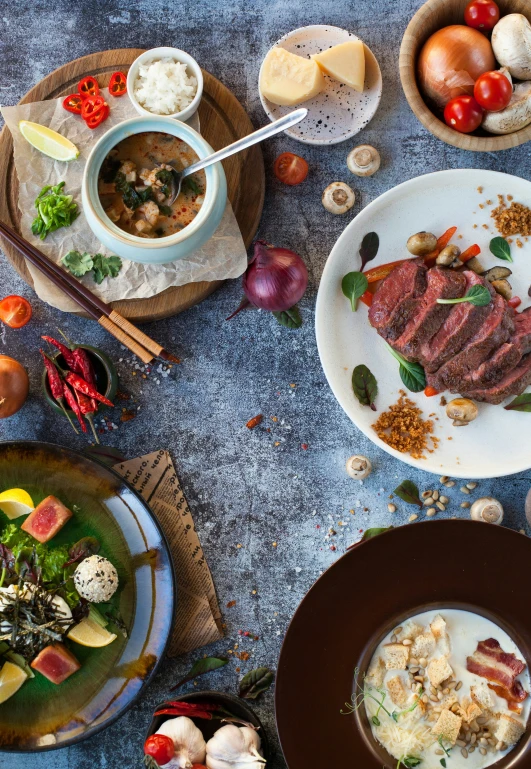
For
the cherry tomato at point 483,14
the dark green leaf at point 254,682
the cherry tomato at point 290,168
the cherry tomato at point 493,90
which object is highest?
the cherry tomato at point 483,14

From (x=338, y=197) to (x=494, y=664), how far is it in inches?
65.9

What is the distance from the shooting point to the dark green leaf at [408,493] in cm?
245

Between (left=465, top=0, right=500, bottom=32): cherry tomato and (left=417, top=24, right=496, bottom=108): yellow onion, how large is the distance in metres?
0.03

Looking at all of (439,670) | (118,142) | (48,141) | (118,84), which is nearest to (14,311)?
(48,141)

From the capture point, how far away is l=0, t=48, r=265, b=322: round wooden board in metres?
2.29

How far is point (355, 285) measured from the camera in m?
2.32

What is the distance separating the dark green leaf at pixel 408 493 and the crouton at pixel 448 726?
2.29 ft

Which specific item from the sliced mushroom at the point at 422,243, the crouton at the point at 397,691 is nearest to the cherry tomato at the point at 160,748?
the crouton at the point at 397,691

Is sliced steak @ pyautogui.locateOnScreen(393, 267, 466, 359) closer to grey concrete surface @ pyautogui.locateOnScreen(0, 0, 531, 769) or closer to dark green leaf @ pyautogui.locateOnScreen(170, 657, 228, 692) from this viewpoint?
grey concrete surface @ pyautogui.locateOnScreen(0, 0, 531, 769)

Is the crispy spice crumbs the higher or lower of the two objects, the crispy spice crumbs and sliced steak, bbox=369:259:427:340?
the lower

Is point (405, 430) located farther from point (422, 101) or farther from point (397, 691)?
→ point (422, 101)

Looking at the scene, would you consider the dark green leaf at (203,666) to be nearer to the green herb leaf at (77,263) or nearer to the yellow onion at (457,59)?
the green herb leaf at (77,263)

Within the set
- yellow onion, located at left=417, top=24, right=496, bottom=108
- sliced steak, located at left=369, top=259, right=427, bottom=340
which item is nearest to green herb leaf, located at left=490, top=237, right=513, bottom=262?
sliced steak, located at left=369, top=259, right=427, bottom=340

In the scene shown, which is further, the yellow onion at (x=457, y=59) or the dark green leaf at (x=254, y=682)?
the dark green leaf at (x=254, y=682)
